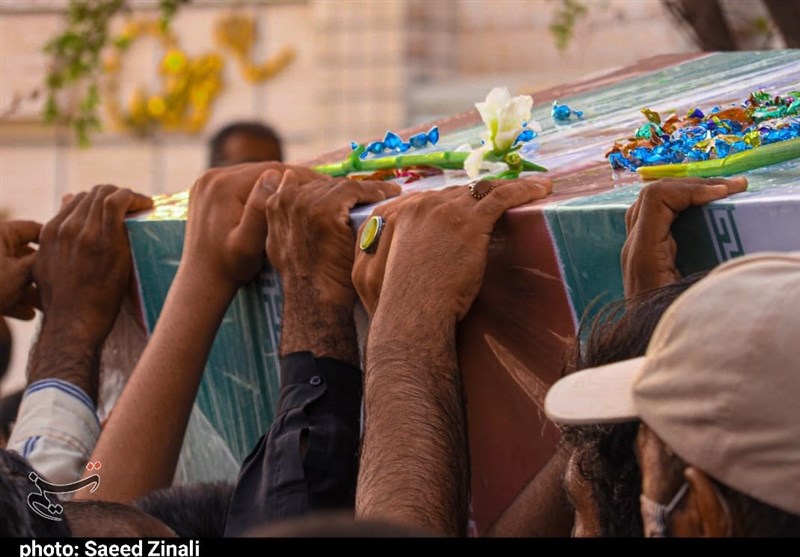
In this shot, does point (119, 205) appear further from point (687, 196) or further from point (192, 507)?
point (687, 196)

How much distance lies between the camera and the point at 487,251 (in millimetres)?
2020

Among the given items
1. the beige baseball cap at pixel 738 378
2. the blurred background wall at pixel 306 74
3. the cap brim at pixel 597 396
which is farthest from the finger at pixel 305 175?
the blurred background wall at pixel 306 74

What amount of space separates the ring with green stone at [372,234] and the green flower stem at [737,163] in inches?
17.8

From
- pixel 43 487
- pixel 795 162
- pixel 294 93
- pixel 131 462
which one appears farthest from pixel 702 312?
pixel 294 93

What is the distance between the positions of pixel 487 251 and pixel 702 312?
62cm

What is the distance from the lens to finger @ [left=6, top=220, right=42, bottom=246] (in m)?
2.89

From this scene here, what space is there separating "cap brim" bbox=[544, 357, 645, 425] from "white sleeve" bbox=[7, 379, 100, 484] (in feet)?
4.11

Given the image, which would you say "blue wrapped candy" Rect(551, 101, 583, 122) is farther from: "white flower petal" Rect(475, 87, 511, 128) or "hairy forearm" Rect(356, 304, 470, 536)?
"hairy forearm" Rect(356, 304, 470, 536)

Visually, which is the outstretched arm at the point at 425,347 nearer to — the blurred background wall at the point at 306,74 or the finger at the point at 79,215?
the finger at the point at 79,215

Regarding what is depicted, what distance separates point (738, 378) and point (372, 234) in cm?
86

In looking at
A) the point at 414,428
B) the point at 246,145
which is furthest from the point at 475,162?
the point at 246,145

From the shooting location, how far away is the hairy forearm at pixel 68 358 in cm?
274

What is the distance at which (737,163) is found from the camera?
74.1 inches

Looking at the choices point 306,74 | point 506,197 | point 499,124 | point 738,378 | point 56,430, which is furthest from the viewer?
point 306,74
